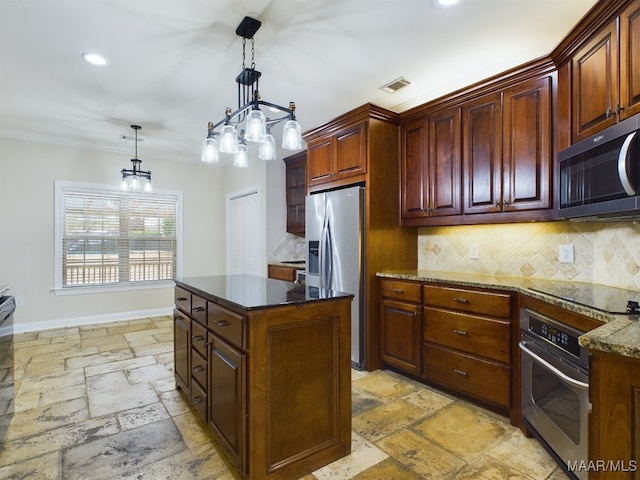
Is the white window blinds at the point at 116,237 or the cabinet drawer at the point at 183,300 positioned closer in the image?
the cabinet drawer at the point at 183,300

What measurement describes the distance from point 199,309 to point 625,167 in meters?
2.32

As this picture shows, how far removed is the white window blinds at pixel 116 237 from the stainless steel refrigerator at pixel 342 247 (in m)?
3.08

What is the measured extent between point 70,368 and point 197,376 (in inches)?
76.0

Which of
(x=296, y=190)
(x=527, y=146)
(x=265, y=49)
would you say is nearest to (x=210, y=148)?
(x=265, y=49)

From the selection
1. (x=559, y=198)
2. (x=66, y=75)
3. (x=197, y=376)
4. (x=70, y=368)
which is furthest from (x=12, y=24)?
(x=559, y=198)

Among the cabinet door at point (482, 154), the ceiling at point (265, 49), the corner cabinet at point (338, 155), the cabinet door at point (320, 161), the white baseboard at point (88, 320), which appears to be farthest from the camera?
the white baseboard at point (88, 320)

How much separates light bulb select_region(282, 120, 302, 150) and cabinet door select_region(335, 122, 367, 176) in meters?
1.17

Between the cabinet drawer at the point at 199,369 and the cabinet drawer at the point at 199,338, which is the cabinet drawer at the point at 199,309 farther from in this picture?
the cabinet drawer at the point at 199,369

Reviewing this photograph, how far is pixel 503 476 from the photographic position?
69.2 inches

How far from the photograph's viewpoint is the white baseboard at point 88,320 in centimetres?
455

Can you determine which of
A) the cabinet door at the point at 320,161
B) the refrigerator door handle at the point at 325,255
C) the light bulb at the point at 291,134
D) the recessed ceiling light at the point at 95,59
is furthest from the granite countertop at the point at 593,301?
the recessed ceiling light at the point at 95,59

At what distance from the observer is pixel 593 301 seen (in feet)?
5.56

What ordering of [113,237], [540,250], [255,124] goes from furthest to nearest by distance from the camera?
1. [113,237]
2. [540,250]
3. [255,124]

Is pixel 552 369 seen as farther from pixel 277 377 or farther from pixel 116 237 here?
pixel 116 237
